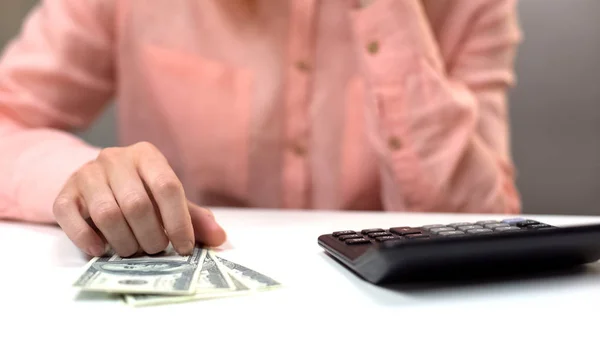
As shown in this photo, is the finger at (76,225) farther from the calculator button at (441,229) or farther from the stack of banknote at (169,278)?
the calculator button at (441,229)

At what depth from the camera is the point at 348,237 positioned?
0.30 m

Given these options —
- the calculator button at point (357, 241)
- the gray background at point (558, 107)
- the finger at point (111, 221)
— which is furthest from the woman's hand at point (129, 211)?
the gray background at point (558, 107)

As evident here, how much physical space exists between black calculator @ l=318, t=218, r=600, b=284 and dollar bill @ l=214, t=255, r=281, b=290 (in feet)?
0.15

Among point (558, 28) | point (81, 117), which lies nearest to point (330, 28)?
point (81, 117)

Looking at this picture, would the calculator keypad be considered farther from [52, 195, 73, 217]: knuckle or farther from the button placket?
the button placket

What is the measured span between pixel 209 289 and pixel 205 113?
0.49 m

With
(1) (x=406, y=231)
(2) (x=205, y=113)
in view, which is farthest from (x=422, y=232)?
(2) (x=205, y=113)

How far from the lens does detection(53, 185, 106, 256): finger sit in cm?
31

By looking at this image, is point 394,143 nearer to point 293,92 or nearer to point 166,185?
point 293,92

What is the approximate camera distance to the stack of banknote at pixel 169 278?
0.23m

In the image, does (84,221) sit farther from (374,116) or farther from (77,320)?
(374,116)

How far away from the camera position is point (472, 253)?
9.1 inches

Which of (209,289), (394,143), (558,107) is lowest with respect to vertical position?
(209,289)

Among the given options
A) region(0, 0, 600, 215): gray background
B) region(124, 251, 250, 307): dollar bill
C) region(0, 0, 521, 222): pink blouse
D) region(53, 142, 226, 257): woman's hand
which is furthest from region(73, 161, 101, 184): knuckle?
region(0, 0, 600, 215): gray background
